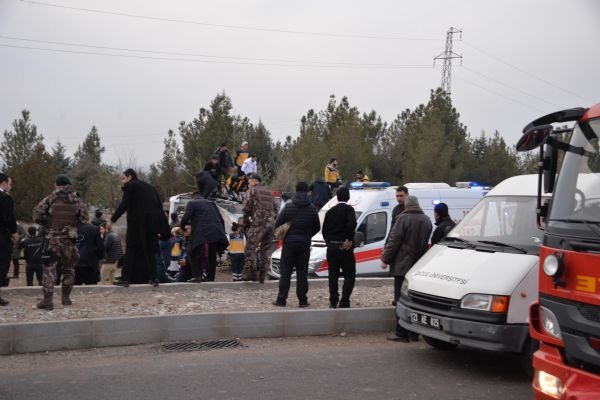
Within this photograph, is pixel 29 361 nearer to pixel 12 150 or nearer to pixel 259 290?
pixel 259 290

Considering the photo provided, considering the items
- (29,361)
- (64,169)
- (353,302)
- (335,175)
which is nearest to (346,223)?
(353,302)

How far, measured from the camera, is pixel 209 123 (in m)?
37.8

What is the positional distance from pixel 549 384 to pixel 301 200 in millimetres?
5654

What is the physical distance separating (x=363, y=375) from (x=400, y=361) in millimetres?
802

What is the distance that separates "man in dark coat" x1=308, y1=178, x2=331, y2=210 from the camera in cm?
1989

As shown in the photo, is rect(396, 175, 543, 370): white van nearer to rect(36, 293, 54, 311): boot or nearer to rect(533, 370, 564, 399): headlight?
rect(533, 370, 564, 399): headlight

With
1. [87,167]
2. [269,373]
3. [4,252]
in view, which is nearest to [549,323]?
[269,373]

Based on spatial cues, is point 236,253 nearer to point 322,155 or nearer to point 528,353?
point 528,353

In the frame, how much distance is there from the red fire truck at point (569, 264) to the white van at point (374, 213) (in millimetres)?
9279

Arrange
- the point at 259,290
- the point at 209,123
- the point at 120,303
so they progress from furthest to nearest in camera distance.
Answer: the point at 209,123
the point at 259,290
the point at 120,303

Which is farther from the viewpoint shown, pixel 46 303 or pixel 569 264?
pixel 46 303

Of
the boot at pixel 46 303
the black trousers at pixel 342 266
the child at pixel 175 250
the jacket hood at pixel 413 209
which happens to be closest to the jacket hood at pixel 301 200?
the black trousers at pixel 342 266

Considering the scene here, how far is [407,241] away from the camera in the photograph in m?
8.84

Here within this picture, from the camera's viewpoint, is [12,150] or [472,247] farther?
[12,150]
